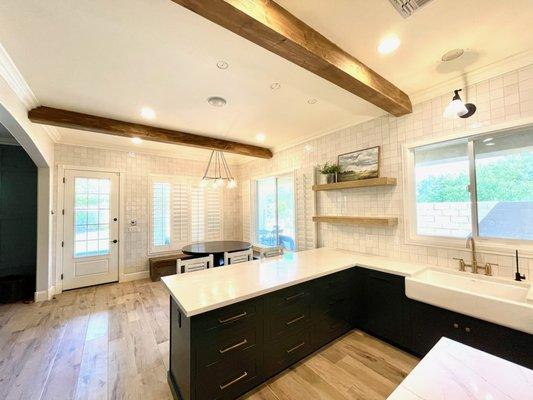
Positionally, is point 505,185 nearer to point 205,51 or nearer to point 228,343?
point 228,343

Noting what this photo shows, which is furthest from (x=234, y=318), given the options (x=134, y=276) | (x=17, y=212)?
(x=17, y=212)

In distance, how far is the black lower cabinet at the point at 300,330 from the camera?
151 cm

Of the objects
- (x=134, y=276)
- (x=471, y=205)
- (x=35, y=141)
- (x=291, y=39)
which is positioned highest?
(x=291, y=39)

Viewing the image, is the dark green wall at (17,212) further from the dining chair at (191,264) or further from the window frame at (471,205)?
the window frame at (471,205)

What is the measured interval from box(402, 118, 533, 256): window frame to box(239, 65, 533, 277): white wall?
0.05 m

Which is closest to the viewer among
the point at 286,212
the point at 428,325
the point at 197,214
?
the point at 428,325

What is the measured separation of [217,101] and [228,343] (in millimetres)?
2435

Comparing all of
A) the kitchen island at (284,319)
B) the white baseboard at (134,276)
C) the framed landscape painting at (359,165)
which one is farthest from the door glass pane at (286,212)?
the white baseboard at (134,276)

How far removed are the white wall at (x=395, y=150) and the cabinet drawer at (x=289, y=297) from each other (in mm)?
1394

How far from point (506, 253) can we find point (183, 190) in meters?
5.14

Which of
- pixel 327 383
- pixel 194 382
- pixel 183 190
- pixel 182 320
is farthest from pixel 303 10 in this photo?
pixel 183 190

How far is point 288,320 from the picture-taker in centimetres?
197

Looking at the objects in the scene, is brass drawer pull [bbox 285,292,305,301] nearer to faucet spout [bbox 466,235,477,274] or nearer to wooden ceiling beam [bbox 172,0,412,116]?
faucet spout [bbox 466,235,477,274]

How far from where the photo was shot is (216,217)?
560 centimetres
